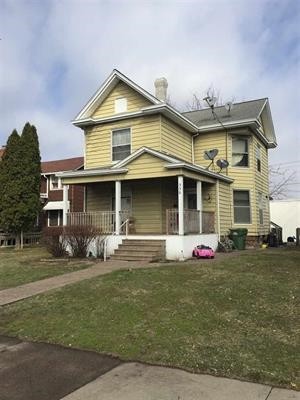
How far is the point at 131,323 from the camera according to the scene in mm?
7117

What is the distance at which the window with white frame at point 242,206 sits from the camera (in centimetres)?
2120

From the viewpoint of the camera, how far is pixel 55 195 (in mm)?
32062

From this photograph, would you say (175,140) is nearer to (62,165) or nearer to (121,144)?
(121,144)

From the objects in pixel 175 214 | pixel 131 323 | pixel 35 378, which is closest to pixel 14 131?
pixel 175 214

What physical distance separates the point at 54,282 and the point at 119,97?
11.3 m

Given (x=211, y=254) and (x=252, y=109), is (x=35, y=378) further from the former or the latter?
(x=252, y=109)

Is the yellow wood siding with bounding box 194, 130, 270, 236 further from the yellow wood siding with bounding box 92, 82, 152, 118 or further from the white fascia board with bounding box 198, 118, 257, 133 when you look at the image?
the yellow wood siding with bounding box 92, 82, 152, 118

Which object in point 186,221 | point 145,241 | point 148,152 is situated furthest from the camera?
point 148,152

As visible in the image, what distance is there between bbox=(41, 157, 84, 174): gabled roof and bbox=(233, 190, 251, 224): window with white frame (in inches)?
566

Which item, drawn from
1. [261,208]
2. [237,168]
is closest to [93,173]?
[237,168]

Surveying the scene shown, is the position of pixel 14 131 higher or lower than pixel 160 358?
higher

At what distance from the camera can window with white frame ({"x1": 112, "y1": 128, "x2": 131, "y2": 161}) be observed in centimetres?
1952

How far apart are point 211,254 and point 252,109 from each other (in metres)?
10.1

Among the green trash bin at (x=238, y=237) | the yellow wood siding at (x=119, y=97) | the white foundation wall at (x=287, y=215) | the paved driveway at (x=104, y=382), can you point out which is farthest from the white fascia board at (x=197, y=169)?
the white foundation wall at (x=287, y=215)
